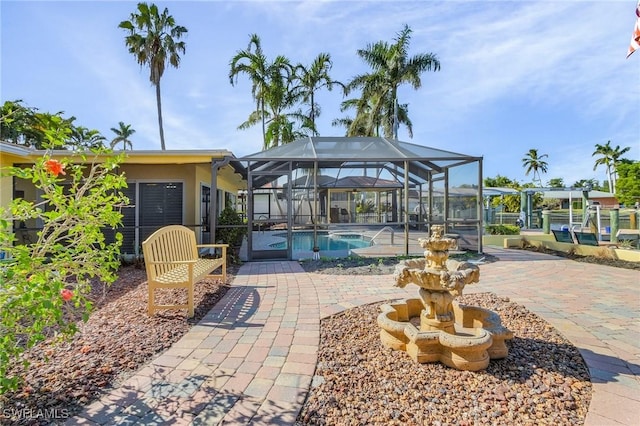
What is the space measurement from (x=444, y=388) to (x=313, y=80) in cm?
1878

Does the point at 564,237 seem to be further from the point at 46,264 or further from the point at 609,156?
the point at 609,156

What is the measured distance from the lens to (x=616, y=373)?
232cm

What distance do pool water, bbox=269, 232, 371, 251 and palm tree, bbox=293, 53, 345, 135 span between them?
739cm

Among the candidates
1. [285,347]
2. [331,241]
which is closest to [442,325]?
[285,347]

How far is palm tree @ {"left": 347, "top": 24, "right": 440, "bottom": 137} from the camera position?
16922 mm

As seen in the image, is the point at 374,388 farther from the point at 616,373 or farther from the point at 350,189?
the point at 350,189

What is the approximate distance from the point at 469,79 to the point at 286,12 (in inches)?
211

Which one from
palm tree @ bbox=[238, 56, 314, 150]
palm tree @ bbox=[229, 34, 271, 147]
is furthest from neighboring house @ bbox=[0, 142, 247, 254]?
palm tree @ bbox=[229, 34, 271, 147]

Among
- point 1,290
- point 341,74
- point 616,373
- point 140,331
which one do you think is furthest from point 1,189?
point 341,74

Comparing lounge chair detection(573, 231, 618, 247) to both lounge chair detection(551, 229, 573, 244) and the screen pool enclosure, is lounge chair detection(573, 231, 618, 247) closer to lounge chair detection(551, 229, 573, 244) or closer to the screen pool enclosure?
lounge chair detection(551, 229, 573, 244)

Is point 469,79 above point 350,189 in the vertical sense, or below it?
above

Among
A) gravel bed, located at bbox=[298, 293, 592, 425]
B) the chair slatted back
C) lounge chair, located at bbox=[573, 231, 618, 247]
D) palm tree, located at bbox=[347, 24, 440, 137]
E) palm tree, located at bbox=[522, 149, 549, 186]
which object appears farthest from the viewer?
palm tree, located at bbox=[522, 149, 549, 186]

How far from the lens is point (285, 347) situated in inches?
108

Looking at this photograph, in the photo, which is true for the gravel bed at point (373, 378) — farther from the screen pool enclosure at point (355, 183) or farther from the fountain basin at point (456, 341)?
the screen pool enclosure at point (355, 183)
